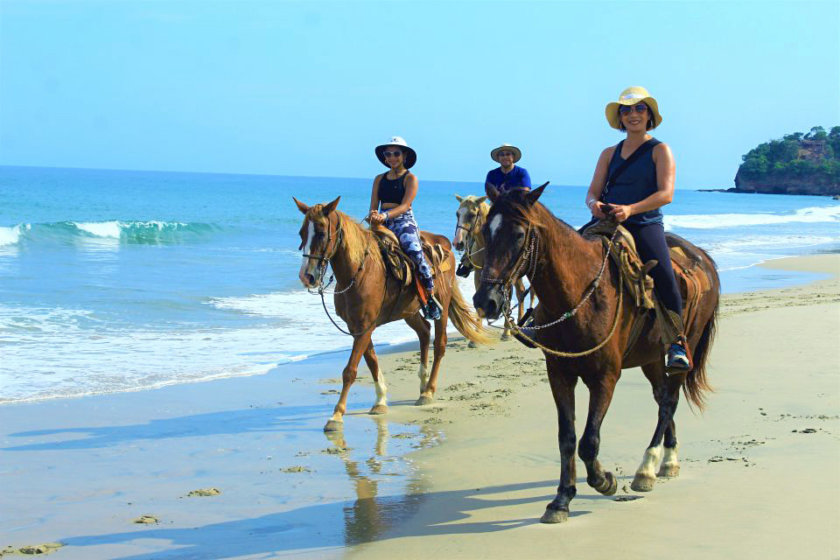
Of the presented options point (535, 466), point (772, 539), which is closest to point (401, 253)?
point (535, 466)

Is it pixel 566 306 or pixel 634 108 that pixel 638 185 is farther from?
pixel 566 306

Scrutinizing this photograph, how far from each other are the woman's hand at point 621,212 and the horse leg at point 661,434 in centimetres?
130

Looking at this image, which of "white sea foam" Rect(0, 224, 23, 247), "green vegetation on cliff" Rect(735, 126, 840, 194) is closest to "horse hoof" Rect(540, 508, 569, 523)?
"white sea foam" Rect(0, 224, 23, 247)

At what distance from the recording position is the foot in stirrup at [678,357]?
5902mm

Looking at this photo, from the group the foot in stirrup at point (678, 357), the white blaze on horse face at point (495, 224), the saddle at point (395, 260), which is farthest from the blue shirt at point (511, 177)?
the white blaze on horse face at point (495, 224)

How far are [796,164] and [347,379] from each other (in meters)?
152

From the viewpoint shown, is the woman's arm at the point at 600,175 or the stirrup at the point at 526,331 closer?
the stirrup at the point at 526,331

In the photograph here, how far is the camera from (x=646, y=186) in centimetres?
593

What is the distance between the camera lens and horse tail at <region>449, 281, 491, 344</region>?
429 inches

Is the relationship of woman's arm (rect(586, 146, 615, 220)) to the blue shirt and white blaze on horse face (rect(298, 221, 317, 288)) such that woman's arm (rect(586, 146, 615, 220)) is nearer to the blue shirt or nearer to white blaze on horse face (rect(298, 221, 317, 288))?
white blaze on horse face (rect(298, 221, 317, 288))

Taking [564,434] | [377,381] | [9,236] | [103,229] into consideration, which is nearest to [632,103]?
[564,434]

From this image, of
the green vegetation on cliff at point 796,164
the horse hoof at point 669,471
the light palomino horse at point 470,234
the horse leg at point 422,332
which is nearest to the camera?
the horse hoof at point 669,471

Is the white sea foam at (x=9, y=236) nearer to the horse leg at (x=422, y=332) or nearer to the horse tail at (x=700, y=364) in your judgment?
the horse leg at (x=422, y=332)

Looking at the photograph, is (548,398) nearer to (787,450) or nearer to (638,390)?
(638,390)
